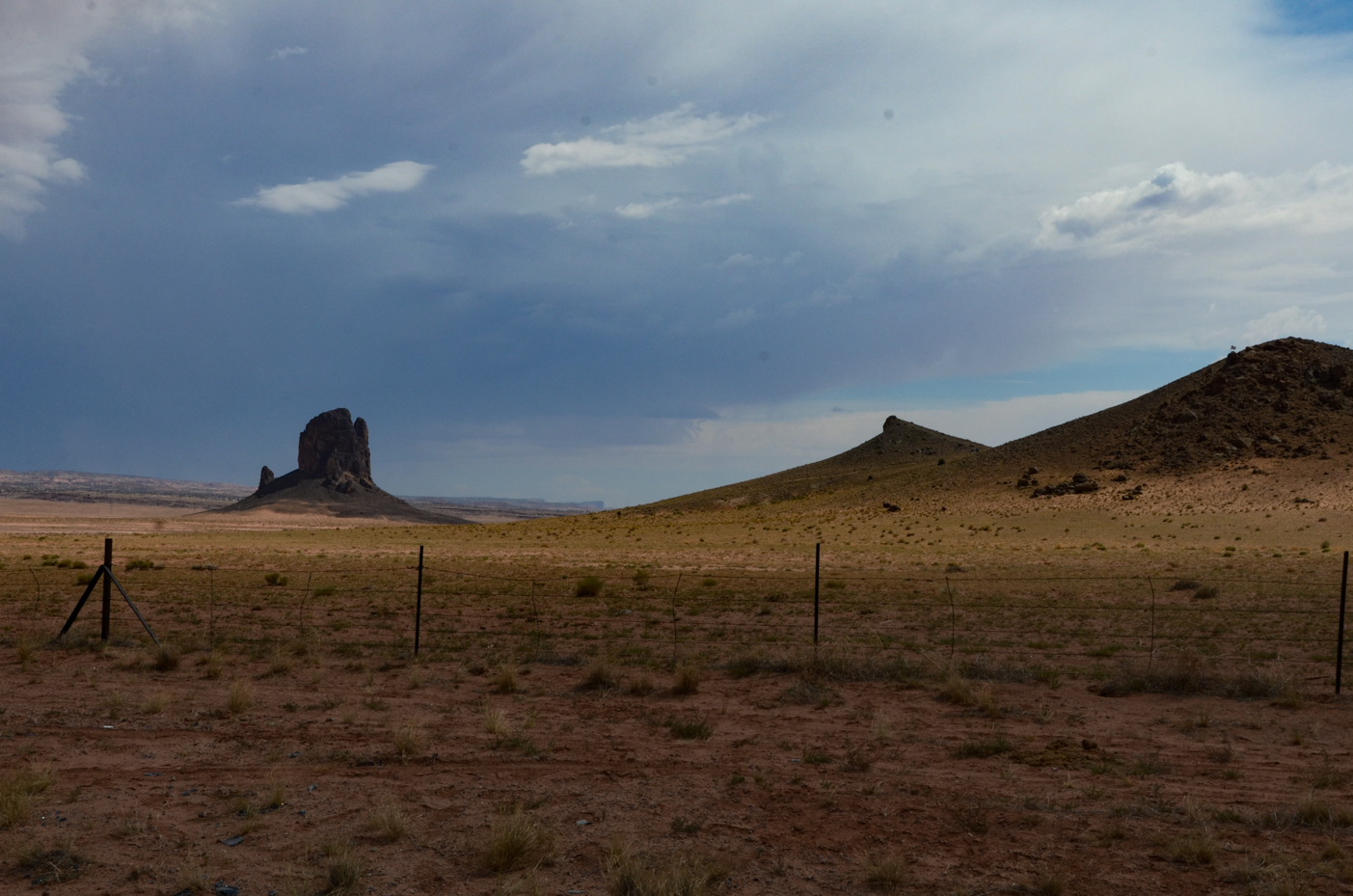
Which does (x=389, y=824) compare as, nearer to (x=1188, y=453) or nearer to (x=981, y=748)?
(x=981, y=748)

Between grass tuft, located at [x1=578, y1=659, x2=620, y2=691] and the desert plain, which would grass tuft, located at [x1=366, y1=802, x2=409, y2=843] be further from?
grass tuft, located at [x1=578, y1=659, x2=620, y2=691]

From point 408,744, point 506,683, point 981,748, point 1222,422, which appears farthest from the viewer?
point 1222,422

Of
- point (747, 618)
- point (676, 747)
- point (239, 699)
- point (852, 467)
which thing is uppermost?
point (852, 467)

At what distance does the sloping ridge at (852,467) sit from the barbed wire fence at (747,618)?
83.2 meters

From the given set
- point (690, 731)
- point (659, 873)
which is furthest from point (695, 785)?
point (659, 873)

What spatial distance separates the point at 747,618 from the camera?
972 inches

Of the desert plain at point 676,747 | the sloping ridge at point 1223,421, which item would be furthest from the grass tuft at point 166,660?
the sloping ridge at point 1223,421

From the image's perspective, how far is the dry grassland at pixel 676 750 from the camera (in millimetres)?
7508

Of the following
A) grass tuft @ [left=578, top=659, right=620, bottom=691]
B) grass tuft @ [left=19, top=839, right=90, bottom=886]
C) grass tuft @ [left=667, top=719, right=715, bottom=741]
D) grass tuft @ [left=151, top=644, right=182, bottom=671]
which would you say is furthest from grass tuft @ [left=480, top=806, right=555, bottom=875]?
grass tuft @ [left=151, top=644, right=182, bottom=671]

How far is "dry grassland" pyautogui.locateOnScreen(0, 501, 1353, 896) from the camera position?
751cm

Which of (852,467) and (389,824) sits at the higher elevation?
(852,467)

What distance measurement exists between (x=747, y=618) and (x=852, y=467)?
381ft

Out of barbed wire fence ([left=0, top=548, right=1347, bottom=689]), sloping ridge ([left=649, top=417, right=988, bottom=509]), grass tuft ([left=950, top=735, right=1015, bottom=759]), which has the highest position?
sloping ridge ([left=649, top=417, right=988, bottom=509])

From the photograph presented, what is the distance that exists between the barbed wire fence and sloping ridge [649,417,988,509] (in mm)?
83202
